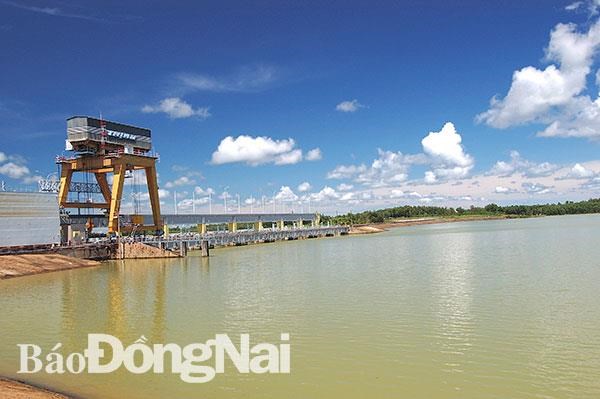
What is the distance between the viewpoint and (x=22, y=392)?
10.1 metres

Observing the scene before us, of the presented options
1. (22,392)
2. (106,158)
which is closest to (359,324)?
(22,392)

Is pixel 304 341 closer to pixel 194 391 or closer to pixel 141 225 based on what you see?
pixel 194 391

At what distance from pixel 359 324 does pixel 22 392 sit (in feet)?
35.0

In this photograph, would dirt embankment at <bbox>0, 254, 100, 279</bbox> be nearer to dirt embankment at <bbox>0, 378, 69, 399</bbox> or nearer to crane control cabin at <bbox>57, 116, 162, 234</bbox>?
crane control cabin at <bbox>57, 116, 162, 234</bbox>

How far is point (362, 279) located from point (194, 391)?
19.1 metres

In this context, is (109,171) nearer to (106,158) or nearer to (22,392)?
(106,158)

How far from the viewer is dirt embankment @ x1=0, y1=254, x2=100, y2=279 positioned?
3709 centimetres

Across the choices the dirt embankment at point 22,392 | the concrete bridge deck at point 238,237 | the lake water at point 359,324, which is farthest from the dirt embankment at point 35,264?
the dirt embankment at point 22,392

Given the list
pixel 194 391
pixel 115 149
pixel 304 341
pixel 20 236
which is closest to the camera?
pixel 194 391

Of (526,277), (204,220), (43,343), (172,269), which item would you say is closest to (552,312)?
(526,277)

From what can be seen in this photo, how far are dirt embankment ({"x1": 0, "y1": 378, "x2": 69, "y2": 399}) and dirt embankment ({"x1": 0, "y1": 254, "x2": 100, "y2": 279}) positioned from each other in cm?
2906

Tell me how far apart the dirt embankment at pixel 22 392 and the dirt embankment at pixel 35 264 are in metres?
29.1

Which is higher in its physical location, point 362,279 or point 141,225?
point 141,225

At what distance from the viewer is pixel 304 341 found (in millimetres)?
15070
